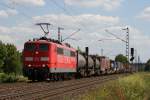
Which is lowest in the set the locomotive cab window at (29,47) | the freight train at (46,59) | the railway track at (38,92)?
the railway track at (38,92)

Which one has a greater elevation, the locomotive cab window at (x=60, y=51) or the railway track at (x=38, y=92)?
the locomotive cab window at (x=60, y=51)

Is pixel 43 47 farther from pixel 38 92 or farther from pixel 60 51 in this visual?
pixel 38 92

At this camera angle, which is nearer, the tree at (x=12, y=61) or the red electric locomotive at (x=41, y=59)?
the red electric locomotive at (x=41, y=59)

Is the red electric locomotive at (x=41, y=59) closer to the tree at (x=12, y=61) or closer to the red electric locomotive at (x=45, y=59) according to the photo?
the red electric locomotive at (x=45, y=59)

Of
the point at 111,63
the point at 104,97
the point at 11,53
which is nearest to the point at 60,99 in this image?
the point at 104,97

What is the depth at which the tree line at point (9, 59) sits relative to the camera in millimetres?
105950

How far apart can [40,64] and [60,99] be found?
17159 mm

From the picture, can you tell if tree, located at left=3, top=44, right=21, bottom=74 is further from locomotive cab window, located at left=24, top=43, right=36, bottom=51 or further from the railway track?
the railway track

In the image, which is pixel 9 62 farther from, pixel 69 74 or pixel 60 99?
pixel 60 99

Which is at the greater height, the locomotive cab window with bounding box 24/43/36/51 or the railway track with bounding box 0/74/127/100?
the locomotive cab window with bounding box 24/43/36/51

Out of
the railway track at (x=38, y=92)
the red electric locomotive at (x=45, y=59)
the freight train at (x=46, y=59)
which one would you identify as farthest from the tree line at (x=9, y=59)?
the railway track at (x=38, y=92)

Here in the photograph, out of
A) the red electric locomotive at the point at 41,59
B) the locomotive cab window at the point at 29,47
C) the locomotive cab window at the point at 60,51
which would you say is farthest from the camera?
the locomotive cab window at the point at 60,51

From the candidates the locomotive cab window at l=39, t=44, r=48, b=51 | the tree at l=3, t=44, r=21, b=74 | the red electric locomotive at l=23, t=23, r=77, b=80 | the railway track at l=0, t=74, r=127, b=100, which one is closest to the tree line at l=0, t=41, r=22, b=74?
the tree at l=3, t=44, r=21, b=74

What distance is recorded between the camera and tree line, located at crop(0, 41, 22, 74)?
10595 cm
